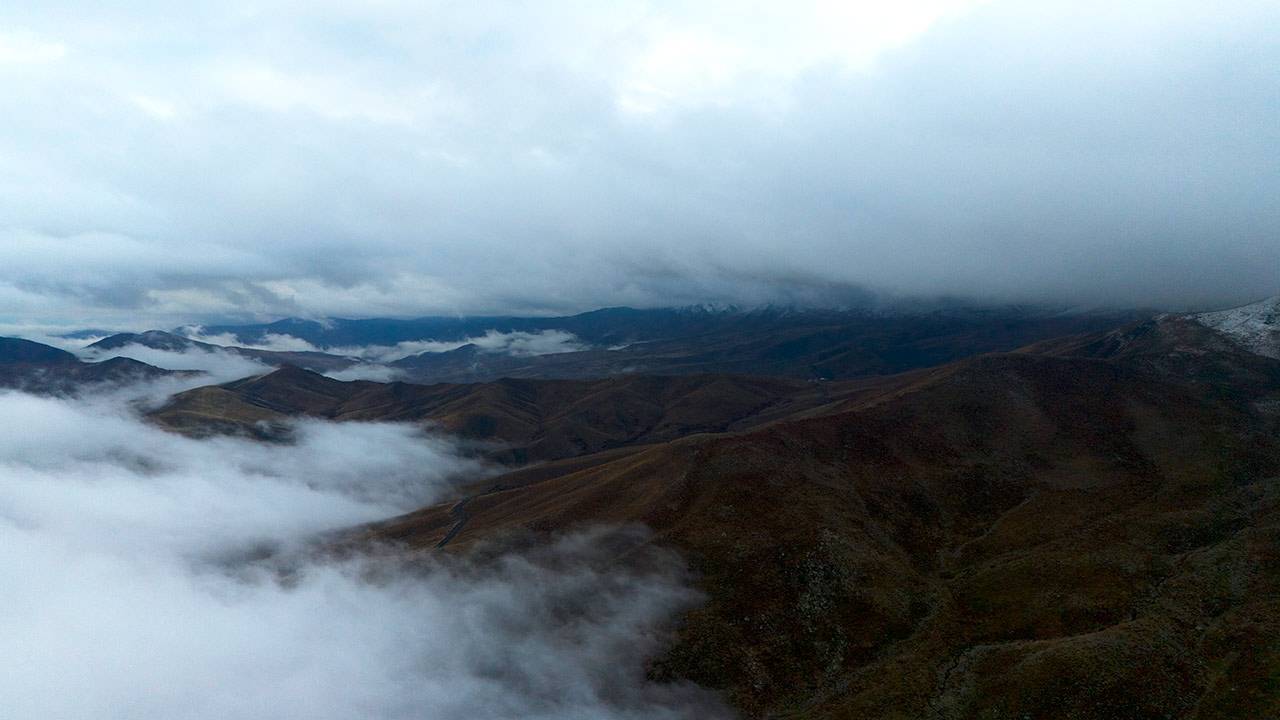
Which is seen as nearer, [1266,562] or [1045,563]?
[1266,562]

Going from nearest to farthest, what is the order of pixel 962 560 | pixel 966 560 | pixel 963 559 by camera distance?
pixel 966 560, pixel 962 560, pixel 963 559

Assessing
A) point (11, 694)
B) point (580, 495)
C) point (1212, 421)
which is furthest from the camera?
point (1212, 421)

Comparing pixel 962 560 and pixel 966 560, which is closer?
pixel 966 560

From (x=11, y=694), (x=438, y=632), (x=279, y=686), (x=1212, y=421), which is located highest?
(x=1212, y=421)

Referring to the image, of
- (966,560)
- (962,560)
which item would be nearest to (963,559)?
(962,560)

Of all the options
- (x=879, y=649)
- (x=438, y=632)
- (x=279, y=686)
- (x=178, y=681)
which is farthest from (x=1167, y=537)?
(x=178, y=681)

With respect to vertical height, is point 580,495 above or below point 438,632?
above

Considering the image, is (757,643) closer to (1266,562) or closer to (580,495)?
(580,495)

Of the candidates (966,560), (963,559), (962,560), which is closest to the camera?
(966,560)

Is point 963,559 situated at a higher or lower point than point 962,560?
higher

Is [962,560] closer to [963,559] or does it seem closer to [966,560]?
[963,559]

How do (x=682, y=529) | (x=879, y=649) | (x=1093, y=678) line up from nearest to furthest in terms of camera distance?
(x=1093, y=678), (x=879, y=649), (x=682, y=529)
